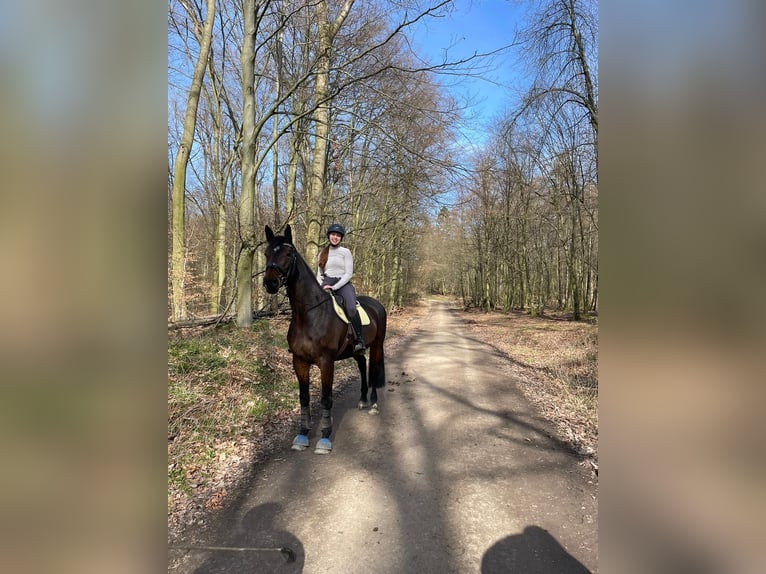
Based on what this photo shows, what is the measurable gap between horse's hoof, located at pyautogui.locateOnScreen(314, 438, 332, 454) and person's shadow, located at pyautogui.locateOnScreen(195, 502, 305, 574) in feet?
4.48

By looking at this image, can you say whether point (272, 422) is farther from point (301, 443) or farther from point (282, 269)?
point (282, 269)

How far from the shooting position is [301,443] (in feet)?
16.4

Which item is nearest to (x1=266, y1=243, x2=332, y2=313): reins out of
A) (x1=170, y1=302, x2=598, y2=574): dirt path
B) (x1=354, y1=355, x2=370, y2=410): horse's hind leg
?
(x1=354, y1=355, x2=370, y2=410): horse's hind leg

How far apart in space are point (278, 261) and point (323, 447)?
7.96 feet

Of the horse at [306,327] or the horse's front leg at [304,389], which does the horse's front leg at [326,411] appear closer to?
the horse at [306,327]

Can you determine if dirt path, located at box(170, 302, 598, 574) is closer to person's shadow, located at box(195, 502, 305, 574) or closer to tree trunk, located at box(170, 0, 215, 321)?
person's shadow, located at box(195, 502, 305, 574)

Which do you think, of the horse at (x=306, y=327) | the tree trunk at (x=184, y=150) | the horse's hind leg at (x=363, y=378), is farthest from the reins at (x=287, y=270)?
the tree trunk at (x=184, y=150)

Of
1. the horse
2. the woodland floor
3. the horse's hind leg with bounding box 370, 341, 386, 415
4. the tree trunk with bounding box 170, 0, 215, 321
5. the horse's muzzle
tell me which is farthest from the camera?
the tree trunk with bounding box 170, 0, 215, 321

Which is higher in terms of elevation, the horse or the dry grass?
the horse

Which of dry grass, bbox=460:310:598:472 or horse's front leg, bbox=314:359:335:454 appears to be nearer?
horse's front leg, bbox=314:359:335:454

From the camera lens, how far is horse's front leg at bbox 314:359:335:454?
195 inches

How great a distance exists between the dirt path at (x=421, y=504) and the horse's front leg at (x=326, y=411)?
128 mm

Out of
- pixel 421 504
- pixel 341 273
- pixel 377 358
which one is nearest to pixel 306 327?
pixel 341 273

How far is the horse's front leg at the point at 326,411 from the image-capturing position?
495 cm
